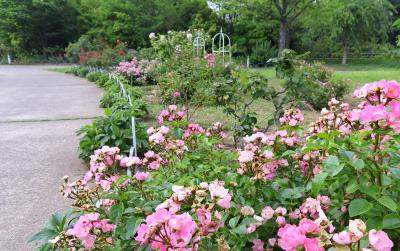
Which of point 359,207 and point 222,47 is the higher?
point 222,47

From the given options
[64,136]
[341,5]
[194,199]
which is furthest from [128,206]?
[341,5]

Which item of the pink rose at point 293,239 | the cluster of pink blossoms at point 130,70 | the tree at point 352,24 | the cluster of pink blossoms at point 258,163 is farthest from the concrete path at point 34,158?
the tree at point 352,24

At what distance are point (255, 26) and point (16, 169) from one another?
2922 centimetres

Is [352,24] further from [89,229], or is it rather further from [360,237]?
[360,237]

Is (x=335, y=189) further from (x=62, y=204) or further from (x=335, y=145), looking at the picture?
(x=62, y=204)

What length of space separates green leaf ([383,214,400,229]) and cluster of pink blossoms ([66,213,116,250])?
100cm

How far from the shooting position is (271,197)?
1.74 m

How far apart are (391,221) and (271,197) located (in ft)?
1.91

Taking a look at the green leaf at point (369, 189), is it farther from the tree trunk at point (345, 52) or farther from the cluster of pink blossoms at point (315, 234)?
the tree trunk at point (345, 52)

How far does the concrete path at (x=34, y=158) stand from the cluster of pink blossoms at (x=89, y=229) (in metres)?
1.38

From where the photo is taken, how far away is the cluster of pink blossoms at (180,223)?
112 cm

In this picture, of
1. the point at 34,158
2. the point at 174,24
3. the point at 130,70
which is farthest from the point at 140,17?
the point at 34,158

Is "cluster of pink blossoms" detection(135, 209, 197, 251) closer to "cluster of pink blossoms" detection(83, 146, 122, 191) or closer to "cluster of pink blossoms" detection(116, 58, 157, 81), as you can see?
"cluster of pink blossoms" detection(83, 146, 122, 191)

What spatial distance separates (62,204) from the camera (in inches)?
137
